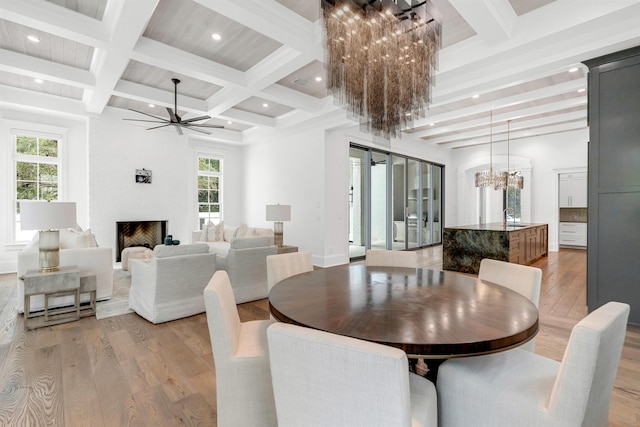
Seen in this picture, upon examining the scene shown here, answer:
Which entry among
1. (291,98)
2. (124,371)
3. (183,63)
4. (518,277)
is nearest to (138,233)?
(183,63)

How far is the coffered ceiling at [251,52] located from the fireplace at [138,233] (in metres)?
2.29

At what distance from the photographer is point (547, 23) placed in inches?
122

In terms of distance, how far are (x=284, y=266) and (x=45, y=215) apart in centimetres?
251

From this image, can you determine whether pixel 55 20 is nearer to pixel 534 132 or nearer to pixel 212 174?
pixel 212 174

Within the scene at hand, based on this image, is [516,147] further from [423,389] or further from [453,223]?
[423,389]

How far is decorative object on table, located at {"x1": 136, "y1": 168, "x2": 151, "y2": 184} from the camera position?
6.51m

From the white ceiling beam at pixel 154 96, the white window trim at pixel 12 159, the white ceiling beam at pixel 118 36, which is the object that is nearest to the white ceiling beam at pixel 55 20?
the white ceiling beam at pixel 118 36

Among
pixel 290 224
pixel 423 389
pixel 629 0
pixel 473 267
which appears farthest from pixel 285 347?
pixel 290 224

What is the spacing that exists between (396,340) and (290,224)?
5843 millimetres

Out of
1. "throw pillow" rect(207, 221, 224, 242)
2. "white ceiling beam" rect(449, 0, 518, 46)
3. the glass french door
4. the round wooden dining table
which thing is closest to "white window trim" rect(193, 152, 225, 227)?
"throw pillow" rect(207, 221, 224, 242)

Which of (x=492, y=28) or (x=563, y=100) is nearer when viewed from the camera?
(x=492, y=28)

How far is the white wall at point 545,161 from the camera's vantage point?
802 cm

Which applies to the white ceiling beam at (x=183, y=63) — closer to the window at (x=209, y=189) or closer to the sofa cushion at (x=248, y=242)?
the sofa cushion at (x=248, y=242)

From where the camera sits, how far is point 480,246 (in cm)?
557
